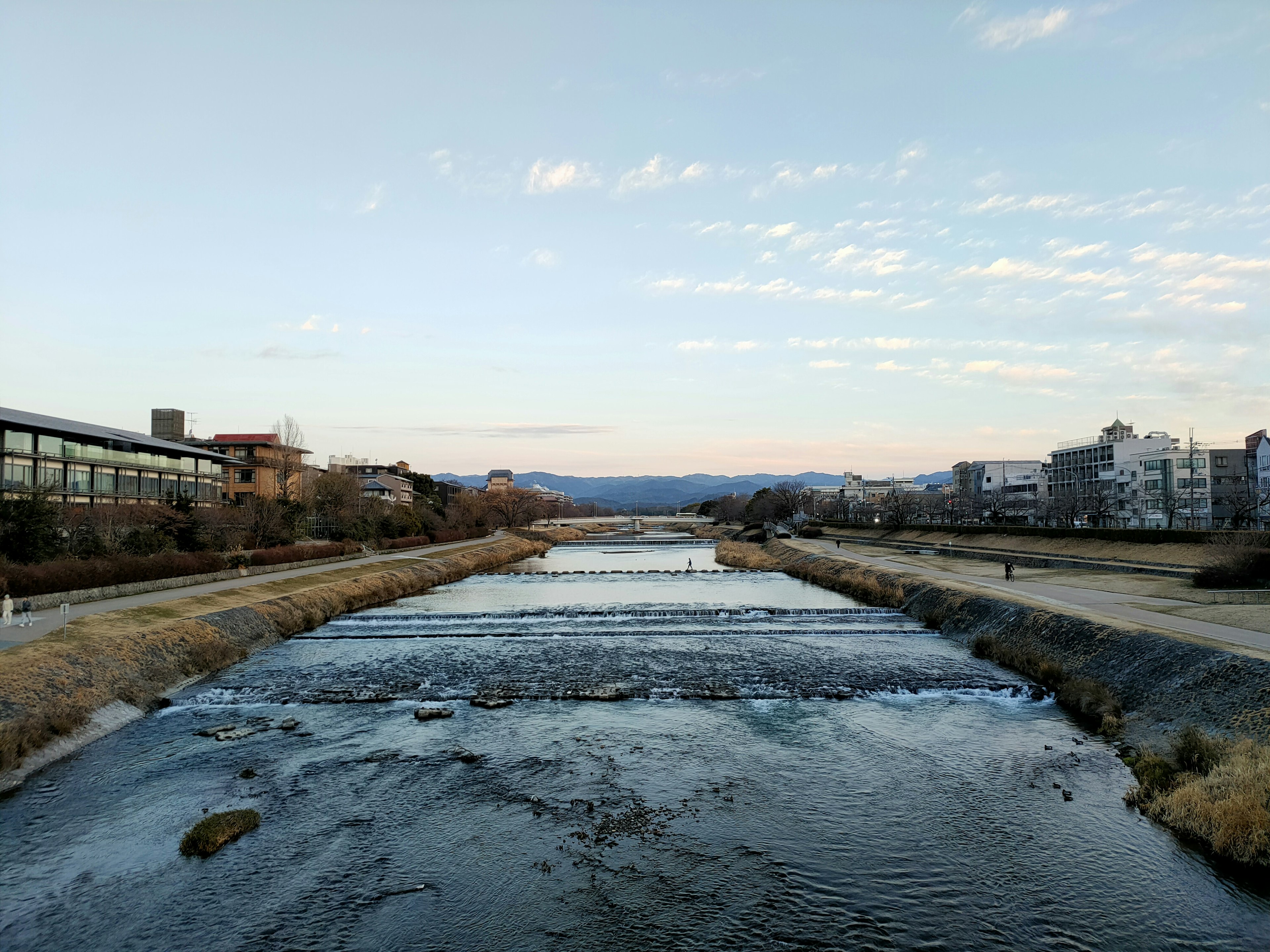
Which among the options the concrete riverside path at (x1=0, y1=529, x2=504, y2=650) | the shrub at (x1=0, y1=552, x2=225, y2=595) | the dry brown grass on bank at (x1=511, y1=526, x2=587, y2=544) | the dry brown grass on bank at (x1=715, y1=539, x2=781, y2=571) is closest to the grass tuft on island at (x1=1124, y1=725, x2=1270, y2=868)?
the concrete riverside path at (x1=0, y1=529, x2=504, y2=650)

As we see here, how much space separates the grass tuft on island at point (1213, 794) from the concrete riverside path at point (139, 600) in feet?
97.2

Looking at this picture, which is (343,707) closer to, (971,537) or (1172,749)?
(1172,749)

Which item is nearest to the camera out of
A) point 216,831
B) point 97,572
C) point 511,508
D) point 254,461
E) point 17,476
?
point 216,831

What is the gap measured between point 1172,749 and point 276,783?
20.1 meters

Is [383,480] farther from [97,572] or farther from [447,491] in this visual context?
A: [97,572]

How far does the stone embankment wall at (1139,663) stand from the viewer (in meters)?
16.8

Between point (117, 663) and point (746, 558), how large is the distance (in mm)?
61264

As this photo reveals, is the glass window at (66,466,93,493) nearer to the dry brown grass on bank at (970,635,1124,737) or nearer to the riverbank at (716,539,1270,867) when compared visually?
the riverbank at (716,539,1270,867)

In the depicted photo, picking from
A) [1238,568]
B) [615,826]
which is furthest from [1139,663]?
[1238,568]

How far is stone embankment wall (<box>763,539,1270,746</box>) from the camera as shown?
16750mm

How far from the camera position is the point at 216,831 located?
43.7ft

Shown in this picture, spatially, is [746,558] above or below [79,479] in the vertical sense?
below

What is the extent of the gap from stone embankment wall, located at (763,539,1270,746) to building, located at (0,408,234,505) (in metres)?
51.1

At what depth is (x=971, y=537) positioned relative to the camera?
2896 inches
